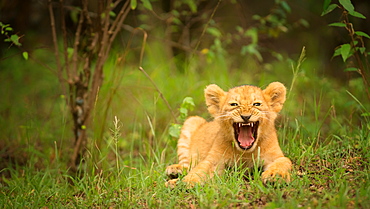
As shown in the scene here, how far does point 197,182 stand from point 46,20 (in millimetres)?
8062

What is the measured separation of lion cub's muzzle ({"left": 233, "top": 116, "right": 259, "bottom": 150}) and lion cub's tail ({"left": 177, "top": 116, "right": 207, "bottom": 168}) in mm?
899

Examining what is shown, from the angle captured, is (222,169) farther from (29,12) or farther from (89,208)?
(29,12)

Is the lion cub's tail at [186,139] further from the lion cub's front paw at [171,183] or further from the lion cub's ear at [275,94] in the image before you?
the lion cub's ear at [275,94]

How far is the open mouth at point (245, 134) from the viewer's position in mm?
4246

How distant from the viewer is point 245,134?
430 centimetres

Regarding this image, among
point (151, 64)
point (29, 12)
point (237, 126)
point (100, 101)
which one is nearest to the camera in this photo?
point (237, 126)

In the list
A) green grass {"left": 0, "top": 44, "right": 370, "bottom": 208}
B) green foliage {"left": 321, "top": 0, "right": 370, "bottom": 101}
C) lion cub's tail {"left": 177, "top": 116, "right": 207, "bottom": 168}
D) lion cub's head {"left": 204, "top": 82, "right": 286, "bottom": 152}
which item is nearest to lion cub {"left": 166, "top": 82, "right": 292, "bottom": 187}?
lion cub's head {"left": 204, "top": 82, "right": 286, "bottom": 152}

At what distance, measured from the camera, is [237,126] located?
4.32 meters

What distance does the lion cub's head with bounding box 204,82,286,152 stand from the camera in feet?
13.7

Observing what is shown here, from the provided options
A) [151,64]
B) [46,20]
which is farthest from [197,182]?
[46,20]

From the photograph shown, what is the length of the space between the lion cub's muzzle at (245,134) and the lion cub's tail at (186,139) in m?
0.90

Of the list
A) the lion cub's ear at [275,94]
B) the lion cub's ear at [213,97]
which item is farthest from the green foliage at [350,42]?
the lion cub's ear at [213,97]

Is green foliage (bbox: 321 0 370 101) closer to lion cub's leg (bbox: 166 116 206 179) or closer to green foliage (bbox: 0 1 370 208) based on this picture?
green foliage (bbox: 0 1 370 208)

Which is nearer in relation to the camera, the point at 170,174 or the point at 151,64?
the point at 170,174
